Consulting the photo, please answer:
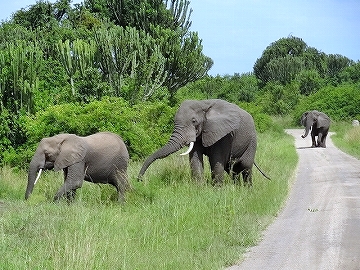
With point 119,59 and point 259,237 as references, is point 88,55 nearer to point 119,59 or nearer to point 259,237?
point 119,59

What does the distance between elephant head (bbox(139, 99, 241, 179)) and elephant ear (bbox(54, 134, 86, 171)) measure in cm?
122

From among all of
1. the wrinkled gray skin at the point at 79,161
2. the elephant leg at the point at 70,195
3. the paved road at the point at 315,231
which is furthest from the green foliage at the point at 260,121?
the elephant leg at the point at 70,195

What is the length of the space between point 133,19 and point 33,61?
15197 millimetres

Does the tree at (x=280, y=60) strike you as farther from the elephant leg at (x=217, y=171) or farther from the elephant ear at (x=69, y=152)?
the elephant ear at (x=69, y=152)

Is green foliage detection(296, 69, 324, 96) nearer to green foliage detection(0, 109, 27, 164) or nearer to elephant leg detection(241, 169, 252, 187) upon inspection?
green foliage detection(0, 109, 27, 164)

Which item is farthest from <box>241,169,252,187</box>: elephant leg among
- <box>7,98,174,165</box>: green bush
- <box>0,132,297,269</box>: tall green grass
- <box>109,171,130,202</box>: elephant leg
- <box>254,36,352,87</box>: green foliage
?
<box>254,36,352,87</box>: green foliage

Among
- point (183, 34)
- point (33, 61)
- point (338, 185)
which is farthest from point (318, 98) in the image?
point (338, 185)

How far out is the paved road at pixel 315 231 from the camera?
6.31m

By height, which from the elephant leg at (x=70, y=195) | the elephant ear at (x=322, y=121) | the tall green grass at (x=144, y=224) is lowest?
the elephant leg at (x=70, y=195)

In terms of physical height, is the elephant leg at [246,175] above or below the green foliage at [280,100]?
below

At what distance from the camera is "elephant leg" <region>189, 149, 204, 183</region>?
11.0 metres

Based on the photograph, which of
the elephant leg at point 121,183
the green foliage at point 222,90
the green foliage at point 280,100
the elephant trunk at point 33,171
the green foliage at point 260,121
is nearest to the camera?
the elephant trunk at point 33,171

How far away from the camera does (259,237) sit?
7.61m

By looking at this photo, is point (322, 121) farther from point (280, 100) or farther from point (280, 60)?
point (280, 60)
